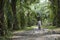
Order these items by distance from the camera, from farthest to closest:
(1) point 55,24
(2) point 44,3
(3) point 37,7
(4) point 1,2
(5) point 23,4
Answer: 1. (3) point 37,7
2. (2) point 44,3
3. (1) point 55,24
4. (5) point 23,4
5. (4) point 1,2

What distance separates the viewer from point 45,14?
125 ft

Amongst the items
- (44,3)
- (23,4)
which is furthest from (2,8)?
(44,3)

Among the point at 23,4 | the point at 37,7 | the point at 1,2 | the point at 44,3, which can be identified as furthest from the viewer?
the point at 37,7

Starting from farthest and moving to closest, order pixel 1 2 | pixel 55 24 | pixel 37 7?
pixel 37 7 → pixel 55 24 → pixel 1 2

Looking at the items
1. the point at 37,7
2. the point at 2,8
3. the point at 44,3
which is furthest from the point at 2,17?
the point at 37,7

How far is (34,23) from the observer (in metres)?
41.7

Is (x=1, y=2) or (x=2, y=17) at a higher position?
(x=1, y=2)

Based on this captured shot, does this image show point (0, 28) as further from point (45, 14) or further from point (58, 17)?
point (45, 14)

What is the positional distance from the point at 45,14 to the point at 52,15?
8.21 metres

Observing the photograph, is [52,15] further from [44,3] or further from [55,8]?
[44,3]

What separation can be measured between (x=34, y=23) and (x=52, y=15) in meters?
12.2

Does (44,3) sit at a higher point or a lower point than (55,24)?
higher

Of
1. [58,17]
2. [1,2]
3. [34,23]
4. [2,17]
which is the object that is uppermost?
[1,2]

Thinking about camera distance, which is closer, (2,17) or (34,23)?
(2,17)
